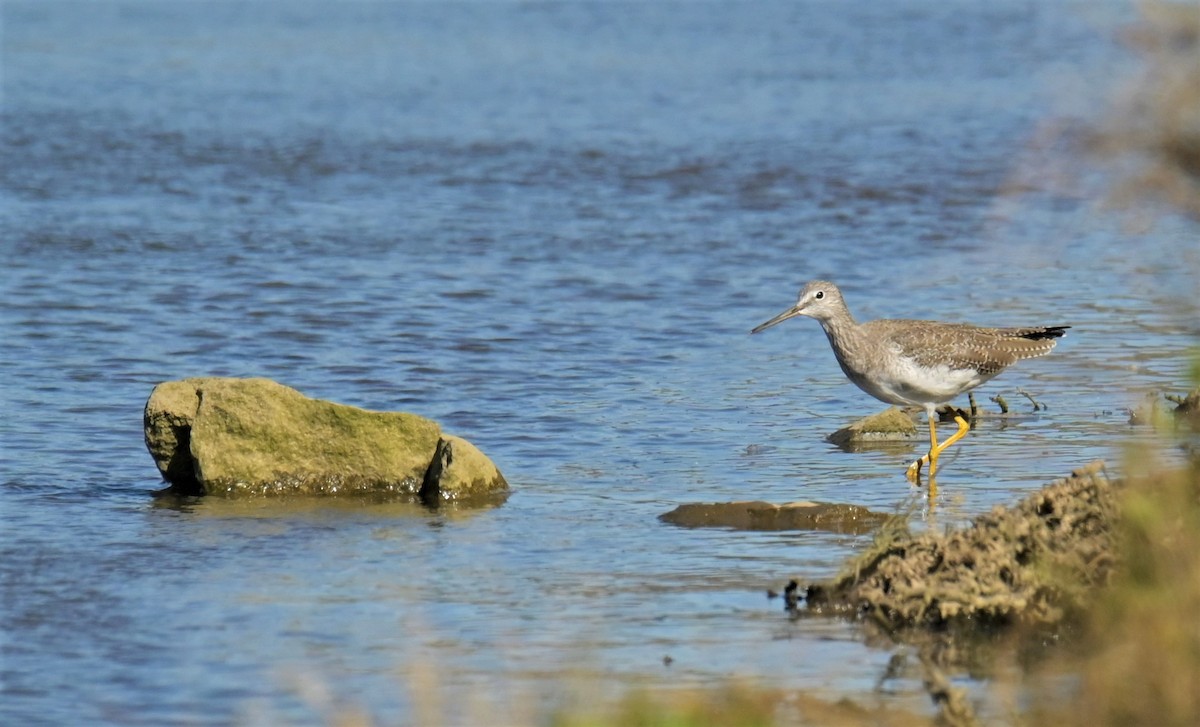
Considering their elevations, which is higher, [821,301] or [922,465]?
[821,301]

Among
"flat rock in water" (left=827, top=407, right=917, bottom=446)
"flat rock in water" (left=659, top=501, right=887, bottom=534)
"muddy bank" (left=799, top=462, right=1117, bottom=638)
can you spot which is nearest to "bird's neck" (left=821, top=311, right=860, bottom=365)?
"flat rock in water" (left=827, top=407, right=917, bottom=446)

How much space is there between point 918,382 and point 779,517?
6.54 ft

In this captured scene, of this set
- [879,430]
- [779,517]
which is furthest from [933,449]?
[779,517]

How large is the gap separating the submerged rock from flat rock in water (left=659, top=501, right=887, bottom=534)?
1141 millimetres

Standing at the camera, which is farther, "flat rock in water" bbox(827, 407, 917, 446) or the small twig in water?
the small twig in water

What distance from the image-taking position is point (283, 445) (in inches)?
343

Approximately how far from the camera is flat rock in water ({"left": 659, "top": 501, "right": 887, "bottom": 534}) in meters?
7.84

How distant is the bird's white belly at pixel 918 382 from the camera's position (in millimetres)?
9586

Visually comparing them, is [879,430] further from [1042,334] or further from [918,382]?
[1042,334]

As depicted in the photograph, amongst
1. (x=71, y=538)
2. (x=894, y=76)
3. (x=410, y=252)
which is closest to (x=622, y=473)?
(x=71, y=538)

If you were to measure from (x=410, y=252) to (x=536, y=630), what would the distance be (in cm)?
993

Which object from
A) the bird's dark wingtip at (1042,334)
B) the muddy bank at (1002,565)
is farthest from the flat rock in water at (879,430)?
the muddy bank at (1002,565)

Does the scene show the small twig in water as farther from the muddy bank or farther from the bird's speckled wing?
the muddy bank

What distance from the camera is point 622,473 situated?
9.14m
